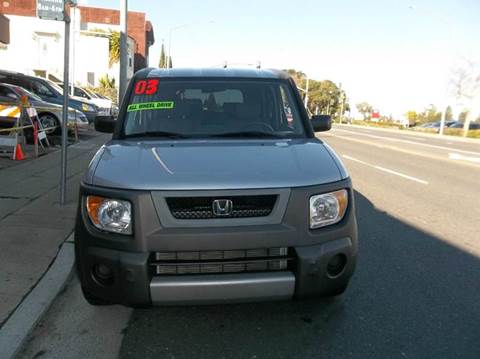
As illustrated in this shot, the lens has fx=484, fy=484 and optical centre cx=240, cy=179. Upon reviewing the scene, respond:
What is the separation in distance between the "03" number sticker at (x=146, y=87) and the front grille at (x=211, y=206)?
176cm

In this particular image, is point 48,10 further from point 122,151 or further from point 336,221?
point 336,221

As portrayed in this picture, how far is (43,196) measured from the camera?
6840mm

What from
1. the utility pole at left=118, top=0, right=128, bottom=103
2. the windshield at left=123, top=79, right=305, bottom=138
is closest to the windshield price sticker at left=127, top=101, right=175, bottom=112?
the windshield at left=123, top=79, right=305, bottom=138

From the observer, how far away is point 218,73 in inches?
179

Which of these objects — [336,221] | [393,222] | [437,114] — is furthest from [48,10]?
[437,114]

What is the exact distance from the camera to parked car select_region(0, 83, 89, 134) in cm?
1264

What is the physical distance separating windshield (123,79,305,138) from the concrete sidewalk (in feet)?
4.87

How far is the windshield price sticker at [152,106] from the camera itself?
4.21 metres

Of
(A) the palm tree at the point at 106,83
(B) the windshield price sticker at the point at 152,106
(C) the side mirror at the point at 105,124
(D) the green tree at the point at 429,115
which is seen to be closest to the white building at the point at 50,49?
(A) the palm tree at the point at 106,83

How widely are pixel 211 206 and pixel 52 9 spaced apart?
14.3 ft

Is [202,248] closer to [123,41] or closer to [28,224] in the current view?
[28,224]

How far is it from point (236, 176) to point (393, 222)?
4.10 metres

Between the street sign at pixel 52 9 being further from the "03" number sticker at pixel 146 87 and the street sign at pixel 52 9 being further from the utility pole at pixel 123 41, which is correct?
the utility pole at pixel 123 41

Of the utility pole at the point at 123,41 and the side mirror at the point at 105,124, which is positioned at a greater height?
the utility pole at the point at 123,41
